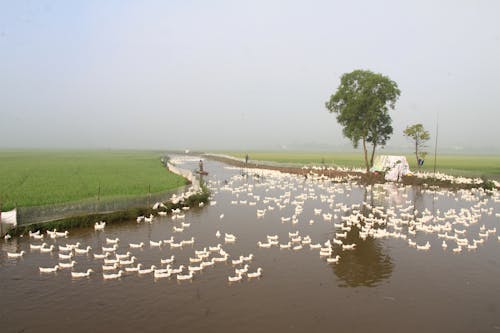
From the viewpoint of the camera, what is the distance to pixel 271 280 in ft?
41.5

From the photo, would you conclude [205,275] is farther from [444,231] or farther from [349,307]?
[444,231]

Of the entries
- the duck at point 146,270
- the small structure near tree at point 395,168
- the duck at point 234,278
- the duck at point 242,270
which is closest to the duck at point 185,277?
the duck at point 146,270

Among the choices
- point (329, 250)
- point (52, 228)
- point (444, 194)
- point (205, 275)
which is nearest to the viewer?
point (205, 275)

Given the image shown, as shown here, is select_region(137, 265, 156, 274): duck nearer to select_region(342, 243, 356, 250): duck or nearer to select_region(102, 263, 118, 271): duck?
select_region(102, 263, 118, 271): duck

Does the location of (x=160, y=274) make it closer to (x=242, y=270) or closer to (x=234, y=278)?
(x=234, y=278)

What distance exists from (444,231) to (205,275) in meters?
13.3

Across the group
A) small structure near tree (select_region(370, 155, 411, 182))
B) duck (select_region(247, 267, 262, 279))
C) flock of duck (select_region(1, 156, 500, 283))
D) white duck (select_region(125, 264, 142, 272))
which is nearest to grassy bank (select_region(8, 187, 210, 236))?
flock of duck (select_region(1, 156, 500, 283))

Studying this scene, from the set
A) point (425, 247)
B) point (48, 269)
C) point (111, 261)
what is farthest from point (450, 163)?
point (48, 269)

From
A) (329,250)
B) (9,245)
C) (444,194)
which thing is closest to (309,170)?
(444,194)

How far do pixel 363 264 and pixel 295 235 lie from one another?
170 inches

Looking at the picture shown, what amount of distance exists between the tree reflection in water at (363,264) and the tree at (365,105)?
29872mm

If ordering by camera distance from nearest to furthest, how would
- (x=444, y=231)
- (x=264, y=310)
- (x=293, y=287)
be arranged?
(x=264, y=310)
(x=293, y=287)
(x=444, y=231)

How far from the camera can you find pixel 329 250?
50.4ft

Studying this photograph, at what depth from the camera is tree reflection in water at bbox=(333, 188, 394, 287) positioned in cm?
1275
